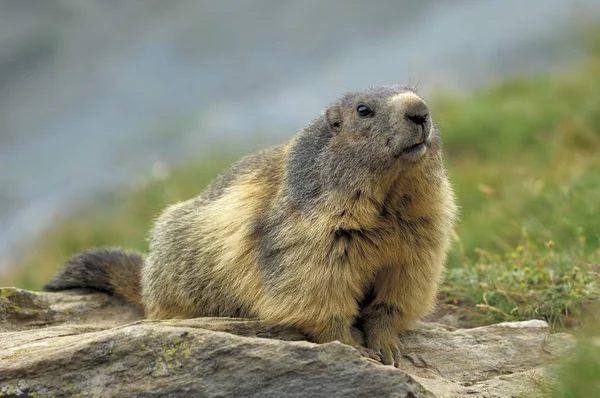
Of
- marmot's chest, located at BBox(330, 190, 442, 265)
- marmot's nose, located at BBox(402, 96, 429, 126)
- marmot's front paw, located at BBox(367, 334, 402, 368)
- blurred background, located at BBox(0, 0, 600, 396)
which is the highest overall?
blurred background, located at BBox(0, 0, 600, 396)

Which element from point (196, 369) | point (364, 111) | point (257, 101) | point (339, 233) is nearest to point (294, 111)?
point (257, 101)

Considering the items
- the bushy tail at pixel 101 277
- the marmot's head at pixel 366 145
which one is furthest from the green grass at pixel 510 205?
the bushy tail at pixel 101 277

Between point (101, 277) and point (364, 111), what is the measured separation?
2581 mm

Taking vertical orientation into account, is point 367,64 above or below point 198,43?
below

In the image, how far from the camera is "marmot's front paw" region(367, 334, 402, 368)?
18.2ft

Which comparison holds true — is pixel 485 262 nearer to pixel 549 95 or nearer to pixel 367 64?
pixel 549 95

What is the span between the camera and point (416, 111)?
527 cm

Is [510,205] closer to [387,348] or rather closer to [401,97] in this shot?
[387,348]

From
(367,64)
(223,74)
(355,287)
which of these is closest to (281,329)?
(355,287)

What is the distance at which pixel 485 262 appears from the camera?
7551 mm

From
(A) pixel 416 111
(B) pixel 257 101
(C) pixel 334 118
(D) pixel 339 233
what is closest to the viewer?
(A) pixel 416 111

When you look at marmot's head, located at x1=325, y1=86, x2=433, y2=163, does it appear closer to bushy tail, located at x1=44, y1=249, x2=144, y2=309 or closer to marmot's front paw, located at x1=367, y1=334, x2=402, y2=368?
marmot's front paw, located at x1=367, y1=334, x2=402, y2=368

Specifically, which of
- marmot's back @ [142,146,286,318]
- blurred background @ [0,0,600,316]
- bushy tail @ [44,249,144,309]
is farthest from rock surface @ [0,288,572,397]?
blurred background @ [0,0,600,316]

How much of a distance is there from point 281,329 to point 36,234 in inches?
379
